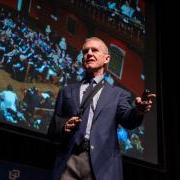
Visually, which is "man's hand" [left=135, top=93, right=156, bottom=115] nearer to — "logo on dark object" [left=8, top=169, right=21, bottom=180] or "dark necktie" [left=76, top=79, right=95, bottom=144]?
"dark necktie" [left=76, top=79, right=95, bottom=144]

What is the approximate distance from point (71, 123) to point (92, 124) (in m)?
0.11

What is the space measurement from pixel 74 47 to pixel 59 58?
0.16 metres

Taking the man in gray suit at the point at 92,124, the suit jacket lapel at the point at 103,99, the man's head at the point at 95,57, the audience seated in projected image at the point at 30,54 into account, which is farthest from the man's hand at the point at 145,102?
the audience seated in projected image at the point at 30,54

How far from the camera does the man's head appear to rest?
6.13 ft

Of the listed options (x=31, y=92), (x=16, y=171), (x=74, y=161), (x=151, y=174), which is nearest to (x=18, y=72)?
(x=31, y=92)

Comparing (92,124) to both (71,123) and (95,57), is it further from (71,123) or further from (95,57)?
(95,57)

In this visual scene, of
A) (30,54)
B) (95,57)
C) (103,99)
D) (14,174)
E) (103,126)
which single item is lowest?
(14,174)

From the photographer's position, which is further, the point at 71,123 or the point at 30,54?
the point at 30,54

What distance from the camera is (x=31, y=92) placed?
8.25 ft

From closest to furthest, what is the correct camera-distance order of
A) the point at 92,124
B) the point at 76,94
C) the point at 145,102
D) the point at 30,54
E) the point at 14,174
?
the point at 145,102 → the point at 92,124 → the point at 76,94 → the point at 14,174 → the point at 30,54

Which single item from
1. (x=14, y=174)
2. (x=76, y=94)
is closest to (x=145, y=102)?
(x=76, y=94)

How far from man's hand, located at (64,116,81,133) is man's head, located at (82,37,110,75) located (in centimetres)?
31

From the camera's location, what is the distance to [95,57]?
1.88 m

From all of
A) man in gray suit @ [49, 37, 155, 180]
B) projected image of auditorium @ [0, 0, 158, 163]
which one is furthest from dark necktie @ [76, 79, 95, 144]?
projected image of auditorium @ [0, 0, 158, 163]
